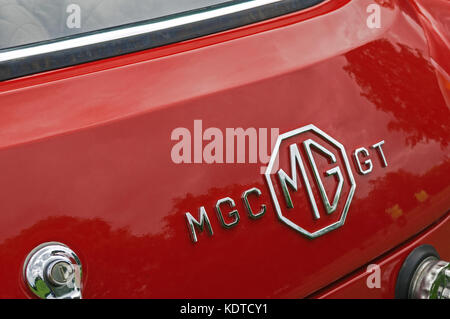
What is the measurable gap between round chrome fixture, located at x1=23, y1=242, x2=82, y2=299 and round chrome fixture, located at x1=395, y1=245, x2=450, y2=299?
774 mm

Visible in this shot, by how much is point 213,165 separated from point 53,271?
369mm

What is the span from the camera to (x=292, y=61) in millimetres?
1479

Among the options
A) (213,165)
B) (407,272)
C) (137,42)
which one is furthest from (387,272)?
(137,42)

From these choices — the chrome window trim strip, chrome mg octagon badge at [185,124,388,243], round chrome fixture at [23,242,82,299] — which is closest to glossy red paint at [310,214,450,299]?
chrome mg octagon badge at [185,124,388,243]

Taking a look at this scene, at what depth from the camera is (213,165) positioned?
132cm

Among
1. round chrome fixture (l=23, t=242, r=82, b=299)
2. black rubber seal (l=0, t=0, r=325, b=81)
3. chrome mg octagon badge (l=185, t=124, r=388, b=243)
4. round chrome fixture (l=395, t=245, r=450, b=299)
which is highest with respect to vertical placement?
black rubber seal (l=0, t=0, r=325, b=81)

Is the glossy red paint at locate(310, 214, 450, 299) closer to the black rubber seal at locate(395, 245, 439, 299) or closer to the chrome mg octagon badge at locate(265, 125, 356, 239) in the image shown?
the black rubber seal at locate(395, 245, 439, 299)

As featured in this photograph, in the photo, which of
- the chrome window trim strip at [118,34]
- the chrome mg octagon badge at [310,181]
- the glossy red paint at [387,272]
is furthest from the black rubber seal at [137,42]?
the glossy red paint at [387,272]

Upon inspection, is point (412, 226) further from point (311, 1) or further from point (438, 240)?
point (311, 1)

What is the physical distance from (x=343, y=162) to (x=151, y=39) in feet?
1.62

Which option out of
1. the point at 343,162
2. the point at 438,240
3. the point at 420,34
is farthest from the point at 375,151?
the point at 420,34

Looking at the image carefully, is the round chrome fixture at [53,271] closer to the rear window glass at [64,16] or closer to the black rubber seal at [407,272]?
the rear window glass at [64,16]

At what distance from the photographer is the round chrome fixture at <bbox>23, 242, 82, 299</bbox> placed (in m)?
1.15

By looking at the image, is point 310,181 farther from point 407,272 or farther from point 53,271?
point 53,271
